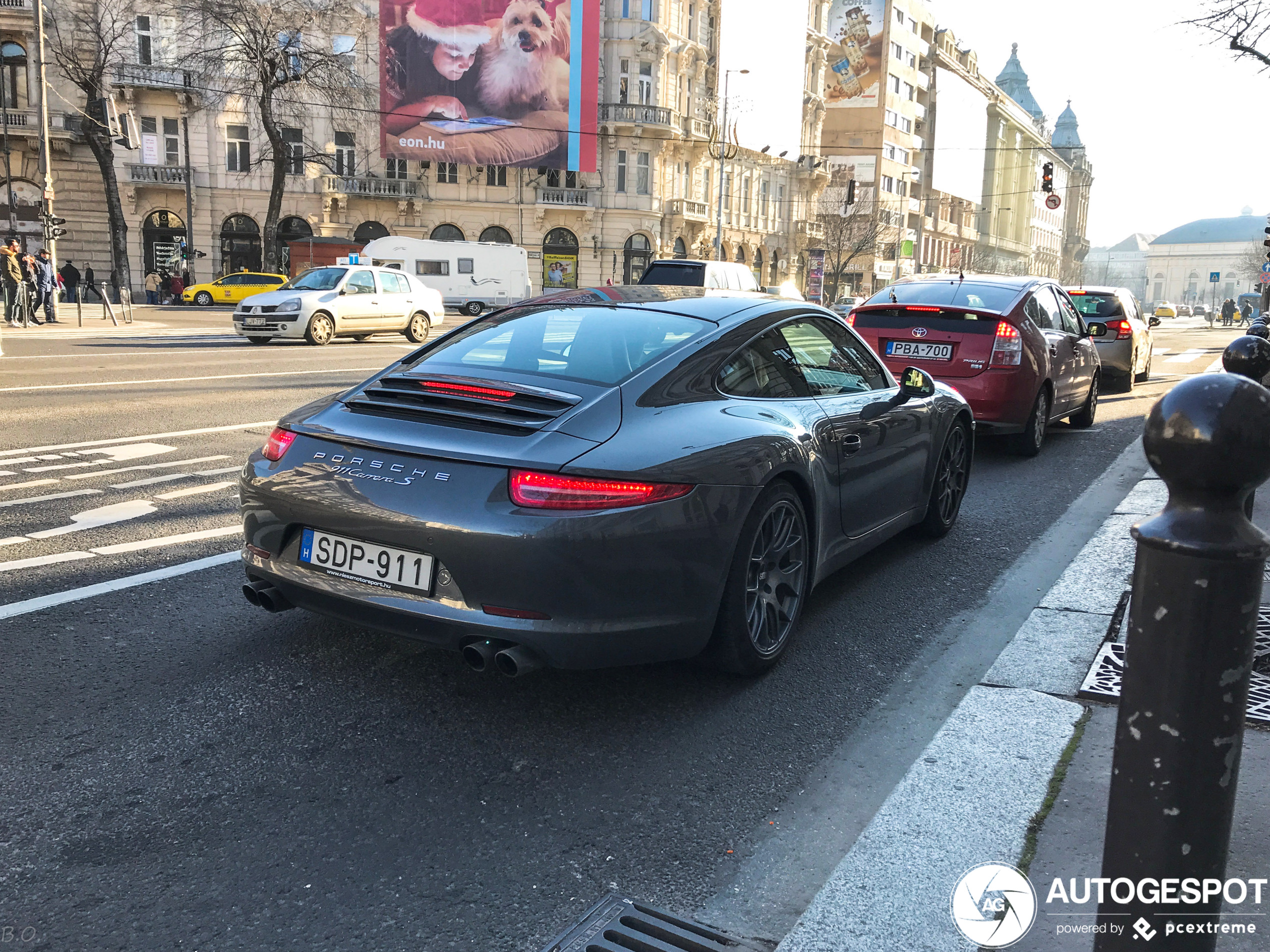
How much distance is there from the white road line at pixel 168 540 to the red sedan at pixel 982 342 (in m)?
5.27

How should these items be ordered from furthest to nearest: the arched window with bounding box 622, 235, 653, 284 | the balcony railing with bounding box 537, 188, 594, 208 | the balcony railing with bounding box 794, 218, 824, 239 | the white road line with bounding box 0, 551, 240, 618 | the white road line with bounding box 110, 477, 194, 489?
the balcony railing with bounding box 794, 218, 824, 239, the arched window with bounding box 622, 235, 653, 284, the balcony railing with bounding box 537, 188, 594, 208, the white road line with bounding box 110, 477, 194, 489, the white road line with bounding box 0, 551, 240, 618

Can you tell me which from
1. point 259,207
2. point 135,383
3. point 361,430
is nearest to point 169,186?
point 259,207

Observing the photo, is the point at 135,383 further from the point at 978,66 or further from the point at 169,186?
the point at 978,66

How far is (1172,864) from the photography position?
1.65 meters

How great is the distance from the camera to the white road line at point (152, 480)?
6.76 metres

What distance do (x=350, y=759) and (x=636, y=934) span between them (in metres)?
1.15

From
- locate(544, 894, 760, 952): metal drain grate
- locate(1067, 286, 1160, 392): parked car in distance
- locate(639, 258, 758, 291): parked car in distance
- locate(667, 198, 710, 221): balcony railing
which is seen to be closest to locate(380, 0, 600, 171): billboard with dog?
locate(667, 198, 710, 221): balcony railing

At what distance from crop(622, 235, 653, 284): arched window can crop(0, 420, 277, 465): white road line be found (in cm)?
4734

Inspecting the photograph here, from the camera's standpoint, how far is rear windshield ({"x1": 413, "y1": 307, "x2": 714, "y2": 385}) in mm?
3922

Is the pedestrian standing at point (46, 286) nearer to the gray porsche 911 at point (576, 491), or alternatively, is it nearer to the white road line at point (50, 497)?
the white road line at point (50, 497)

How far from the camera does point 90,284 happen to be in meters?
46.0

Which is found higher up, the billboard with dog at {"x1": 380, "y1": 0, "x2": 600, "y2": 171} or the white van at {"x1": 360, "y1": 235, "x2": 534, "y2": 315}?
the billboard with dog at {"x1": 380, "y1": 0, "x2": 600, "y2": 171}

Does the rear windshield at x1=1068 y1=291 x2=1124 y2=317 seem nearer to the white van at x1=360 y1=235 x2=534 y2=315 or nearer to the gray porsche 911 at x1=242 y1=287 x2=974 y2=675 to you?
the gray porsche 911 at x1=242 y1=287 x2=974 y2=675

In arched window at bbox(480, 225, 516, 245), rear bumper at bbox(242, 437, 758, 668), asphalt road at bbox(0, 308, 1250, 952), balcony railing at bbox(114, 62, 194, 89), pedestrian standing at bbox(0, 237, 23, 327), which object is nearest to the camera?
asphalt road at bbox(0, 308, 1250, 952)
